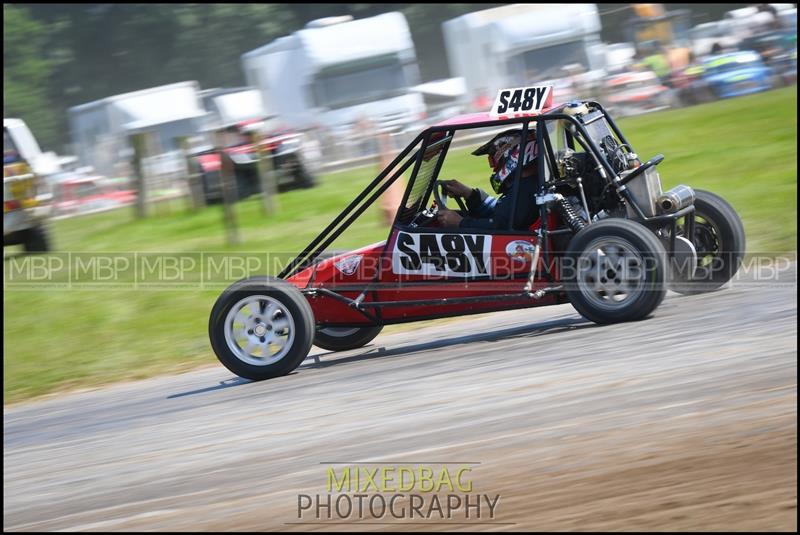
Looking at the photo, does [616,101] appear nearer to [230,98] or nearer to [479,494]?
[230,98]

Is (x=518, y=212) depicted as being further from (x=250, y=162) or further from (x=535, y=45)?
(x=535, y=45)

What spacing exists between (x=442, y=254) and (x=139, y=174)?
34.8 feet

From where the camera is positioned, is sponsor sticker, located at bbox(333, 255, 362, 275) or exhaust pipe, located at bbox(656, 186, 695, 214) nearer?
exhaust pipe, located at bbox(656, 186, 695, 214)

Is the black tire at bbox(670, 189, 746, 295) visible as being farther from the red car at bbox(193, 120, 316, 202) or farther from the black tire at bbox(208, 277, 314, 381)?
the red car at bbox(193, 120, 316, 202)

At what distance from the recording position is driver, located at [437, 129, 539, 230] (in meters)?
6.34

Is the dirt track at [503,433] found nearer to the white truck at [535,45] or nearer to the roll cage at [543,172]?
the roll cage at [543,172]

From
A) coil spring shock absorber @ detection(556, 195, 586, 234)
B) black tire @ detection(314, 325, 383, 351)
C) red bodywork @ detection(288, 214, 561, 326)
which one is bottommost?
black tire @ detection(314, 325, 383, 351)

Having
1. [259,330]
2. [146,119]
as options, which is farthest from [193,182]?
[259,330]

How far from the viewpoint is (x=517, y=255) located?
622 cm

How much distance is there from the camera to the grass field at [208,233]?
8648 mm

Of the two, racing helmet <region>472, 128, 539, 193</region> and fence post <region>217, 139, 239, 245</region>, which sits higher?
racing helmet <region>472, 128, 539, 193</region>

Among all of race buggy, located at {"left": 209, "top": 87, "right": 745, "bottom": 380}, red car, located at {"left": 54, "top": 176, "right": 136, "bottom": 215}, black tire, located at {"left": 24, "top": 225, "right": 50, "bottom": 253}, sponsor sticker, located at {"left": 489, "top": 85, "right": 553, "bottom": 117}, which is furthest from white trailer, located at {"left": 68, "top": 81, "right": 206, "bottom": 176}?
sponsor sticker, located at {"left": 489, "top": 85, "right": 553, "bottom": 117}

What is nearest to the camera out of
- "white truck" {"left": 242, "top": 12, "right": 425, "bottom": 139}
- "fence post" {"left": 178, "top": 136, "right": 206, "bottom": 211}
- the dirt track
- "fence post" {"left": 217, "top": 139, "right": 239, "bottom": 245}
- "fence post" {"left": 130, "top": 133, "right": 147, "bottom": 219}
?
the dirt track

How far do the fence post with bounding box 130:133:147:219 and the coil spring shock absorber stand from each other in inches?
414
